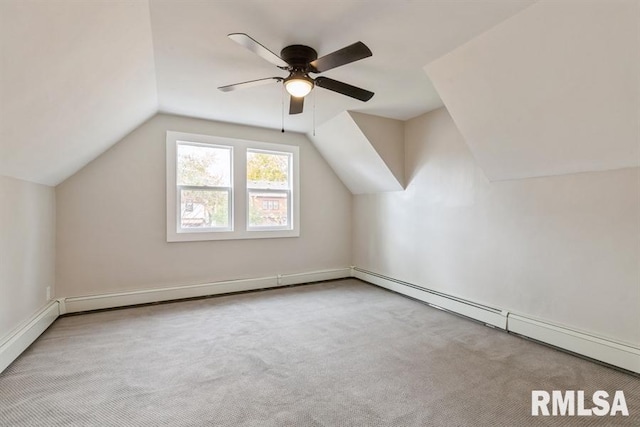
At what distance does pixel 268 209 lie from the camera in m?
4.89

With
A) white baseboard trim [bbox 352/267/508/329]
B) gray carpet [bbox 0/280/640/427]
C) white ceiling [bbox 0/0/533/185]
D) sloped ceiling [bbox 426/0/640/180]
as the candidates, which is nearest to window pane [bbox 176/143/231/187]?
white ceiling [bbox 0/0/533/185]

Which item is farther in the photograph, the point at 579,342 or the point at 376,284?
the point at 376,284

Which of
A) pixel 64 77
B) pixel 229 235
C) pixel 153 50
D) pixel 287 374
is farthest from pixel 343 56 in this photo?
pixel 229 235

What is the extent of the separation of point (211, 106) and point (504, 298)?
4021mm

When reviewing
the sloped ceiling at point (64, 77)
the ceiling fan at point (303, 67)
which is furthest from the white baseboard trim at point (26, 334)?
the ceiling fan at point (303, 67)

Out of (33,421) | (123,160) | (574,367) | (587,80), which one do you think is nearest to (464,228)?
(574,367)

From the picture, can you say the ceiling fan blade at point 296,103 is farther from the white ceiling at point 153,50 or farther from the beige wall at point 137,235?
the beige wall at point 137,235

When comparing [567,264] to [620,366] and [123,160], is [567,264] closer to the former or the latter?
[620,366]

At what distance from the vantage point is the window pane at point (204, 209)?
427cm

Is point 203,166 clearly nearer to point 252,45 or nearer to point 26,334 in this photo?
point 26,334

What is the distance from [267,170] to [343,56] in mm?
3033

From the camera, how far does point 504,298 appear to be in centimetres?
318

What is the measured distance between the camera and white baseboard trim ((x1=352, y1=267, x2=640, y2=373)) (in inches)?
92.7

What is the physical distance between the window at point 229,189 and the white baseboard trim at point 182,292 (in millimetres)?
679
